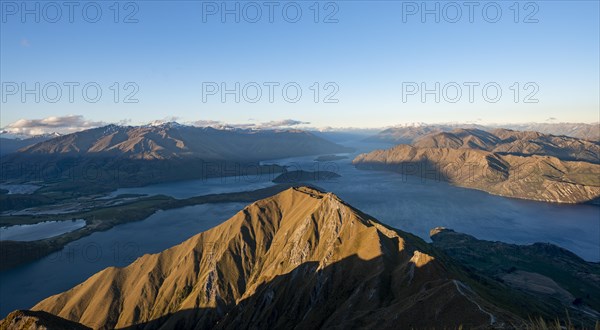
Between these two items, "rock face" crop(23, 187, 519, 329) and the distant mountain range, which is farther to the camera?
"rock face" crop(23, 187, 519, 329)

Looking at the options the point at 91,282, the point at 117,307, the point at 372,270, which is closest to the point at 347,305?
the point at 372,270

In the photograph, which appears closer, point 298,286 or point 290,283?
point 298,286

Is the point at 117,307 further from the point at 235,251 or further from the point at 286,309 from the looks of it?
the point at 286,309

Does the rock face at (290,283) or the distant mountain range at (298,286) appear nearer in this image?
the distant mountain range at (298,286)
